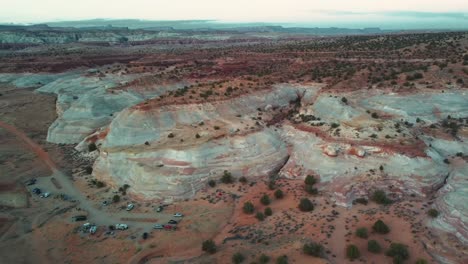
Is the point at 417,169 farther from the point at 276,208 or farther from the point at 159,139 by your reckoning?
the point at 159,139

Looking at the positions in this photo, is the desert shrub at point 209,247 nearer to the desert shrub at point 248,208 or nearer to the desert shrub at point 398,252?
the desert shrub at point 248,208

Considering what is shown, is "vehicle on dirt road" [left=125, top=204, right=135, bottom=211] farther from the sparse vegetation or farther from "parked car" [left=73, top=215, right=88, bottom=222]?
the sparse vegetation

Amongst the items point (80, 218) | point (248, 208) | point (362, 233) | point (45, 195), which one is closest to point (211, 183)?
point (248, 208)

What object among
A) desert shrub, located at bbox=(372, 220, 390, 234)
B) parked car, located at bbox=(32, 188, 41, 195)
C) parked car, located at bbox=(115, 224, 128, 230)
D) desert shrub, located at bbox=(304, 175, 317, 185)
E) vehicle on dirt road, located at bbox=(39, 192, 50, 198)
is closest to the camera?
desert shrub, located at bbox=(372, 220, 390, 234)

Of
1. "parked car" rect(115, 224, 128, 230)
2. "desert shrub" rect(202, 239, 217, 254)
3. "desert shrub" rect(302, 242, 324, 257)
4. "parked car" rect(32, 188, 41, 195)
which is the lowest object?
"parked car" rect(32, 188, 41, 195)

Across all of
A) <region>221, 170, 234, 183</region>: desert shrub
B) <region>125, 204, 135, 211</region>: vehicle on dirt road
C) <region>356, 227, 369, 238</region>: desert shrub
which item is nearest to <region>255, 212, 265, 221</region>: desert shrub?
<region>221, 170, 234, 183</region>: desert shrub

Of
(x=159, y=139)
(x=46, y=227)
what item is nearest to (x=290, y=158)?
(x=159, y=139)
